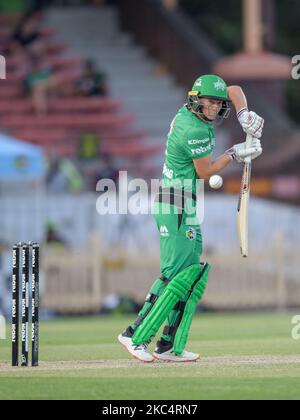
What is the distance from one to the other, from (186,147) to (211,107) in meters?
0.41

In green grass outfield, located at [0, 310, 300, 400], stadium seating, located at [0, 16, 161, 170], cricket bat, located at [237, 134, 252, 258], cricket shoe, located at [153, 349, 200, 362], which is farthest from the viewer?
stadium seating, located at [0, 16, 161, 170]

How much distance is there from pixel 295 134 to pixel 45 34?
21.2 ft

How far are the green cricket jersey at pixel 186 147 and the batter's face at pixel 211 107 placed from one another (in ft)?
0.25

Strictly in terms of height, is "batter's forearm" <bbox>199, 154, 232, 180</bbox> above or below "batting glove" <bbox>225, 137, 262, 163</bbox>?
below

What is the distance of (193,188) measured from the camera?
11.1 meters

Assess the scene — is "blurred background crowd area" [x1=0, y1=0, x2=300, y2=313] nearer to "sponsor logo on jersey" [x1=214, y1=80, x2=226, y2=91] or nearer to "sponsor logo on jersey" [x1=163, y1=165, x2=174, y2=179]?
"sponsor logo on jersey" [x1=163, y1=165, x2=174, y2=179]

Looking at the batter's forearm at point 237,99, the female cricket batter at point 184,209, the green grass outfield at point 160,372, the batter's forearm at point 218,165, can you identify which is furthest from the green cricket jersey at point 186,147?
the green grass outfield at point 160,372

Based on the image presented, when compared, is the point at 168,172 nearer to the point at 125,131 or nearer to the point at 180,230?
the point at 180,230

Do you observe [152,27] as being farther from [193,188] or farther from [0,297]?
[193,188]

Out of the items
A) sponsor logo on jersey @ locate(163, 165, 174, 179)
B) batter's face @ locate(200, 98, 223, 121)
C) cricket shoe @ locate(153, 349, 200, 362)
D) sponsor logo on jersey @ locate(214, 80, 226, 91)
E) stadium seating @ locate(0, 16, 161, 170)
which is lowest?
cricket shoe @ locate(153, 349, 200, 362)

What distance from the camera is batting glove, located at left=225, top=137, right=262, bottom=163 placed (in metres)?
10.9

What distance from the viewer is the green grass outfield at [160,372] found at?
9062 millimetres

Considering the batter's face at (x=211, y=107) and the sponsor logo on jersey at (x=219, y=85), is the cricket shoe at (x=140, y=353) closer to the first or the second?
the batter's face at (x=211, y=107)

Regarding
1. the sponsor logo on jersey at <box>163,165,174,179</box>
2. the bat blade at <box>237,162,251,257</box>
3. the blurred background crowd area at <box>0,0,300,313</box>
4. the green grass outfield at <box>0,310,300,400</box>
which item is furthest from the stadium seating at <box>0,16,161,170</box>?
the bat blade at <box>237,162,251,257</box>
